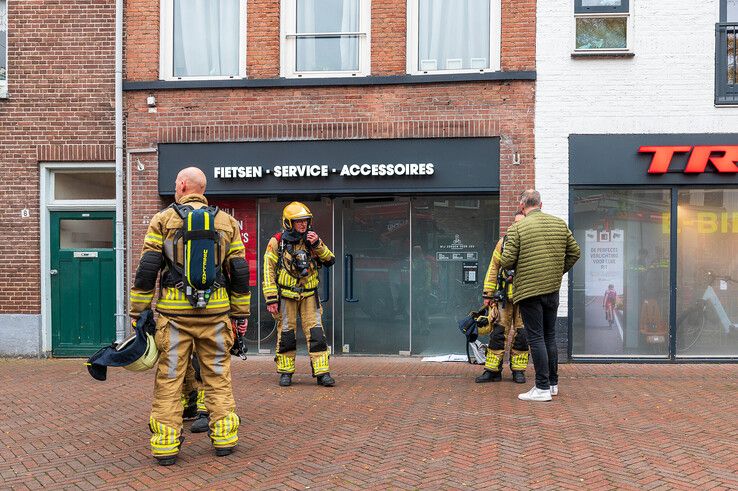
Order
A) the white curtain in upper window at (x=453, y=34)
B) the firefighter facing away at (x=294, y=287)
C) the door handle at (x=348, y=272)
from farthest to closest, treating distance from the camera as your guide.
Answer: the door handle at (x=348, y=272) → the white curtain in upper window at (x=453, y=34) → the firefighter facing away at (x=294, y=287)

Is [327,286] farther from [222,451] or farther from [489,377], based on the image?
[222,451]

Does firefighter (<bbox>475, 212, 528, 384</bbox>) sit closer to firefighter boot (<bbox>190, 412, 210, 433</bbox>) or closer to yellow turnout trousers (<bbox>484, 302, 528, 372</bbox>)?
yellow turnout trousers (<bbox>484, 302, 528, 372</bbox>)

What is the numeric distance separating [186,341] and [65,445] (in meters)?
1.49

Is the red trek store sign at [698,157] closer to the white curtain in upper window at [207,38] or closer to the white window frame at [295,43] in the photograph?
the white window frame at [295,43]

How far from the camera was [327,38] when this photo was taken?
10531 millimetres

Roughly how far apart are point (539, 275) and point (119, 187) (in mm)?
6284

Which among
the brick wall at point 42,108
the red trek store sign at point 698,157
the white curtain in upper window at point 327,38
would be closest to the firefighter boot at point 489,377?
the red trek store sign at point 698,157

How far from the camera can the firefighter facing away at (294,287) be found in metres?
8.09

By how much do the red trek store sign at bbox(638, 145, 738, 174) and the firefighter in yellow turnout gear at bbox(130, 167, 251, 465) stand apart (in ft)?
21.1

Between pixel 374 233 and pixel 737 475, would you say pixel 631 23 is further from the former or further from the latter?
pixel 737 475

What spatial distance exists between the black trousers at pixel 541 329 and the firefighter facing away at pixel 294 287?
2.24 meters

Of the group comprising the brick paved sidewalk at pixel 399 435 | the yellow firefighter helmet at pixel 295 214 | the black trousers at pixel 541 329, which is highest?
the yellow firefighter helmet at pixel 295 214

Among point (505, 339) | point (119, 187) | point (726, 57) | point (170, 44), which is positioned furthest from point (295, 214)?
point (726, 57)

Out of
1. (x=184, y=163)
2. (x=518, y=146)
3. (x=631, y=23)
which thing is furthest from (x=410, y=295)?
(x=631, y=23)
